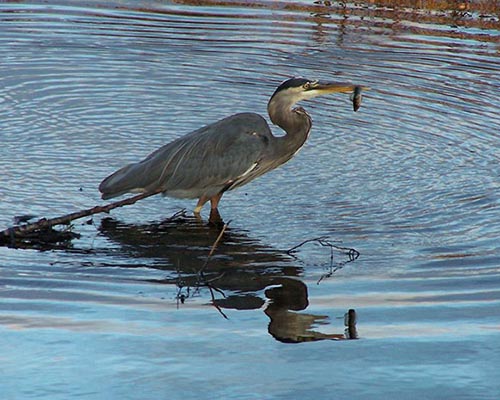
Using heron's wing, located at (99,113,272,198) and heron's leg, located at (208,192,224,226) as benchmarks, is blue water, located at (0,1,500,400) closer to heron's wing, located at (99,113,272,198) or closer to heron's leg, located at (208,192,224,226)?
heron's leg, located at (208,192,224,226)

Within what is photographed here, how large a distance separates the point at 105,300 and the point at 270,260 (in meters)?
1.46

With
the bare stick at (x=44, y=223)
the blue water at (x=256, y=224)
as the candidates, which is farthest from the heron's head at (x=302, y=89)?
the bare stick at (x=44, y=223)

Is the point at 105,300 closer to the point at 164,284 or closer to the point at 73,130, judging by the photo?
the point at 164,284

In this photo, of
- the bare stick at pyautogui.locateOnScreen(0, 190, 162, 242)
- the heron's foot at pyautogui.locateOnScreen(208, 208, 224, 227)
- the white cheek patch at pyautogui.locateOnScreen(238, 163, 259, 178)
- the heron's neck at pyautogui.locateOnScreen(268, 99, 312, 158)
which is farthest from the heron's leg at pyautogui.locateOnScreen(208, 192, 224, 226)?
the bare stick at pyautogui.locateOnScreen(0, 190, 162, 242)

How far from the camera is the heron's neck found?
980 cm

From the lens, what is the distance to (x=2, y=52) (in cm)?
1432

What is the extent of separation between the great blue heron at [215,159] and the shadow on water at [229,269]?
32 centimetres

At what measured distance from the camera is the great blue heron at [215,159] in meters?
9.45

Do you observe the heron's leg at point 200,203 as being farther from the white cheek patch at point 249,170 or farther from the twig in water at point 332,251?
the twig in water at point 332,251

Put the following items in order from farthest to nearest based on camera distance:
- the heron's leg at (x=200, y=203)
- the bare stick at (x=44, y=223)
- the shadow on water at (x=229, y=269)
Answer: the heron's leg at (x=200, y=203) → the bare stick at (x=44, y=223) → the shadow on water at (x=229, y=269)

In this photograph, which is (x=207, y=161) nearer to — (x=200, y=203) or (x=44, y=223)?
(x=200, y=203)

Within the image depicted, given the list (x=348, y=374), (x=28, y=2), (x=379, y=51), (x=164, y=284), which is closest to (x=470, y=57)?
(x=379, y=51)

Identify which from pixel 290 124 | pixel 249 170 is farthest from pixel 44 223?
pixel 290 124

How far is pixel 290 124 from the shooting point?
9.88 meters
